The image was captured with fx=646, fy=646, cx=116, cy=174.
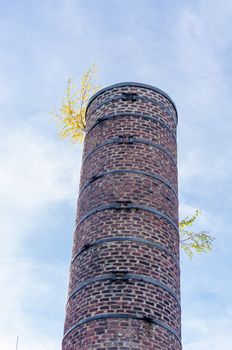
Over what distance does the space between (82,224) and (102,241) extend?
100 centimetres

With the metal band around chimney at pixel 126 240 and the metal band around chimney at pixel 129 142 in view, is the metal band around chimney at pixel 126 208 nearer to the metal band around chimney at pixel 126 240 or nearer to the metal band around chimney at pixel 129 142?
the metal band around chimney at pixel 126 240

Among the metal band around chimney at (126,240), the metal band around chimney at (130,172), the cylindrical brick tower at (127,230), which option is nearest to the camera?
the cylindrical brick tower at (127,230)

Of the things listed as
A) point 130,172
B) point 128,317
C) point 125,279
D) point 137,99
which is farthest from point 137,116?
point 128,317

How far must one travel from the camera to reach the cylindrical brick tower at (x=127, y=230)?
39.8 feet

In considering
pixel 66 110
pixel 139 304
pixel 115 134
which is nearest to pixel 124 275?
pixel 139 304

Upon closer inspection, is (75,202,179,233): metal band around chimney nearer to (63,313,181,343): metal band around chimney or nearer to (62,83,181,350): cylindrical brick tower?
(62,83,181,350): cylindrical brick tower

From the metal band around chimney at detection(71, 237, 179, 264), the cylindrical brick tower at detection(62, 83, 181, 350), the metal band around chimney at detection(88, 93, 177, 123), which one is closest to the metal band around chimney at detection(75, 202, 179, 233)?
the cylindrical brick tower at detection(62, 83, 181, 350)

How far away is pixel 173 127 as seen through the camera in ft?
51.4

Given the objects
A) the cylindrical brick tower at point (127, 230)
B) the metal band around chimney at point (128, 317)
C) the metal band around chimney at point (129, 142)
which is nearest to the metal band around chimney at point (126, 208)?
the cylindrical brick tower at point (127, 230)

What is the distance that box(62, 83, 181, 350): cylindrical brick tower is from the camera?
39.8 ft

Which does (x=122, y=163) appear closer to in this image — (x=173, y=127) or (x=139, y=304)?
(x=173, y=127)

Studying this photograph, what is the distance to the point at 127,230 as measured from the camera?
13078 millimetres

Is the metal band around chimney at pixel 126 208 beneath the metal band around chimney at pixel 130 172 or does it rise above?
beneath

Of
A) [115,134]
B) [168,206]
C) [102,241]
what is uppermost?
[115,134]
